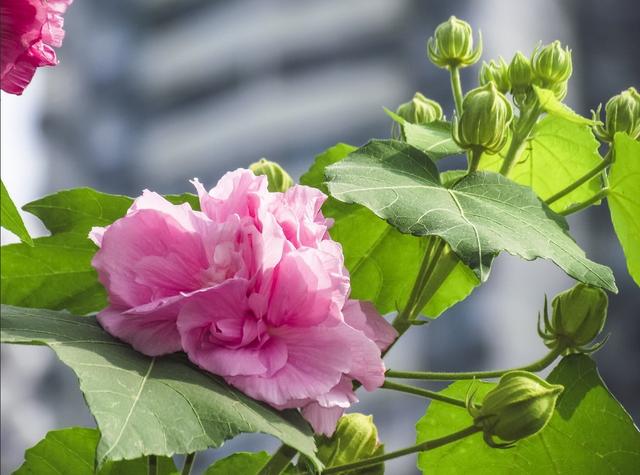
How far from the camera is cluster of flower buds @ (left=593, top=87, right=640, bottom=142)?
495 millimetres

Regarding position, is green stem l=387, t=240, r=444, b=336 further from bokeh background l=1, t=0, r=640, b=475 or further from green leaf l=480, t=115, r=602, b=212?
bokeh background l=1, t=0, r=640, b=475

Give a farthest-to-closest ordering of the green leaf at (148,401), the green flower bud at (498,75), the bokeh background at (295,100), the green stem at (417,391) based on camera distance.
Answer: the bokeh background at (295,100) < the green flower bud at (498,75) < the green stem at (417,391) < the green leaf at (148,401)

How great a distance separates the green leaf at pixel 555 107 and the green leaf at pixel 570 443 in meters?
0.09

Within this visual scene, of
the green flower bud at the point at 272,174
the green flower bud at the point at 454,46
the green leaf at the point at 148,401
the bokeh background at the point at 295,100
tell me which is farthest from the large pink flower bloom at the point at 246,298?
the bokeh background at the point at 295,100

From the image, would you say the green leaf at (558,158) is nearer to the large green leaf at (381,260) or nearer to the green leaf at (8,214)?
the large green leaf at (381,260)

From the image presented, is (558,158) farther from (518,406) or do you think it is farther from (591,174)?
(518,406)

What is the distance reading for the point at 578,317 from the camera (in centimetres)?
46

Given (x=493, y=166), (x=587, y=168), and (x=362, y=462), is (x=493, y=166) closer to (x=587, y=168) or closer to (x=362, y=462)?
(x=587, y=168)

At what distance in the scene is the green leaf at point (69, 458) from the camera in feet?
1.55

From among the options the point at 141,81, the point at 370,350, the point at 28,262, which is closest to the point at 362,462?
the point at 370,350

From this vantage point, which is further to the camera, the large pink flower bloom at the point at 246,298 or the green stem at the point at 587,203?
the green stem at the point at 587,203

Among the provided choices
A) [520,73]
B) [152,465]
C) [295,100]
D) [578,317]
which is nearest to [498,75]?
[520,73]

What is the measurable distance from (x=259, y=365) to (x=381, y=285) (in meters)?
0.15

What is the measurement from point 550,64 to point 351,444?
0.61 feet
